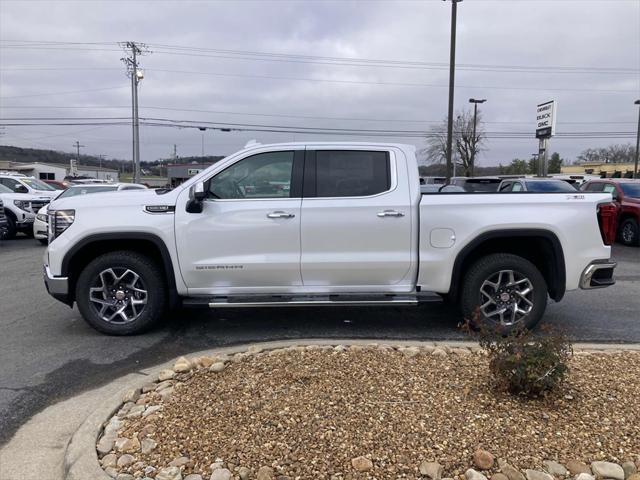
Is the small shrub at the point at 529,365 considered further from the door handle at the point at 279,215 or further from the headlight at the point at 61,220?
the headlight at the point at 61,220

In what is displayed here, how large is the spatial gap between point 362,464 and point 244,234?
2857mm

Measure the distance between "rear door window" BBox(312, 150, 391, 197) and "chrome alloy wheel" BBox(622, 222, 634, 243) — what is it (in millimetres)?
10778

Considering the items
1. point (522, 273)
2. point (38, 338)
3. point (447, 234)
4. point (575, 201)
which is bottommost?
point (38, 338)

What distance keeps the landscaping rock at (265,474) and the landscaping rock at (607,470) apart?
1717mm

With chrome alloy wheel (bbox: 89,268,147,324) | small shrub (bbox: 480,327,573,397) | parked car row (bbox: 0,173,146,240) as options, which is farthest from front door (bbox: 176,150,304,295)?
parked car row (bbox: 0,173,146,240)

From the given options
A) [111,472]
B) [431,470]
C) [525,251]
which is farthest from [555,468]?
[525,251]

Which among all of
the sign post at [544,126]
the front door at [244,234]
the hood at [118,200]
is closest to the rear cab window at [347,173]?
the front door at [244,234]

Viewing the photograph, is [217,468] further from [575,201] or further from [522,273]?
[575,201]

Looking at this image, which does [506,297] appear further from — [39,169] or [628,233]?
[39,169]

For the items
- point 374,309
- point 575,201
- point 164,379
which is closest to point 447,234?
point 575,201

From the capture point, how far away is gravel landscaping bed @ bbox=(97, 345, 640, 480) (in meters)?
2.87

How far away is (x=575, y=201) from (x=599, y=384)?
210 cm

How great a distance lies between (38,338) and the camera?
5562mm

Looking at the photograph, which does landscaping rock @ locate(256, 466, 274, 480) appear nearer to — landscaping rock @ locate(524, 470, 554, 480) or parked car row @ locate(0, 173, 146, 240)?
landscaping rock @ locate(524, 470, 554, 480)
